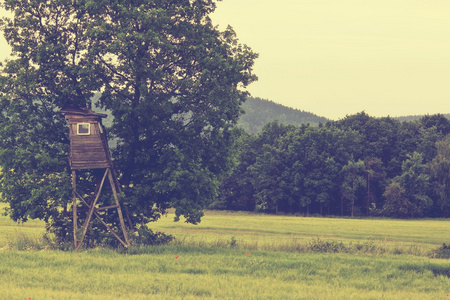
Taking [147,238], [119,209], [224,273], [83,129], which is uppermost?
[83,129]

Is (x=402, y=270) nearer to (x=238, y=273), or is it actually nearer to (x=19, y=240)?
(x=238, y=273)

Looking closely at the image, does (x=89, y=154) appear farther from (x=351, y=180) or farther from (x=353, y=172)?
(x=353, y=172)

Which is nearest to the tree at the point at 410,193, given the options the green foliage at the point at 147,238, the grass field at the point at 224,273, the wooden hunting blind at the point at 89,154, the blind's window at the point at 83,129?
the grass field at the point at 224,273

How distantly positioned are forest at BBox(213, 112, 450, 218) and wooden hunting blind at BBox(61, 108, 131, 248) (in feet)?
238

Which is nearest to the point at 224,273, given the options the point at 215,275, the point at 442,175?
the point at 215,275

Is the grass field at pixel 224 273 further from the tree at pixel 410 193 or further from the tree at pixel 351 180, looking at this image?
the tree at pixel 351 180

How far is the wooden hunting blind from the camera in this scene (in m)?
31.2

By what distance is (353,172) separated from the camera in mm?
101688

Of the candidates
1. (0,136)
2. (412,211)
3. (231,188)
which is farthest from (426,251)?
(231,188)

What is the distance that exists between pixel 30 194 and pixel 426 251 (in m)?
23.7

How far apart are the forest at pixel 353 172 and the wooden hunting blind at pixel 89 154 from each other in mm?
72688

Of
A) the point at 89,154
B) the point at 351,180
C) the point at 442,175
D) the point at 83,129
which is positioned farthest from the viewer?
the point at 351,180

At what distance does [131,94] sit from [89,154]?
15.9ft

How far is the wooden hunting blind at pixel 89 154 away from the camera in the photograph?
3125 cm
